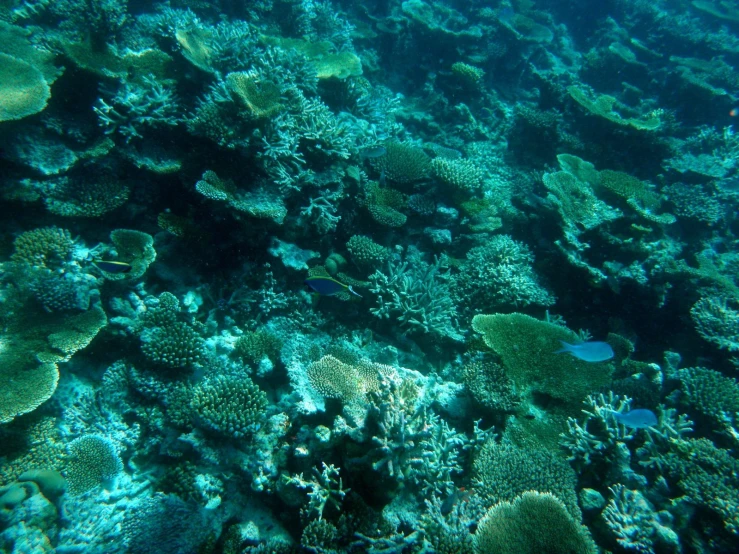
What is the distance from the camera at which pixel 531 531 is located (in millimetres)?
3230

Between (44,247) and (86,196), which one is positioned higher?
(86,196)

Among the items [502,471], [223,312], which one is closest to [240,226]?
[223,312]

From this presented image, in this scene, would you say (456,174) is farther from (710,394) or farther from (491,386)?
(710,394)

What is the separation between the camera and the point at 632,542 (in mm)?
3465

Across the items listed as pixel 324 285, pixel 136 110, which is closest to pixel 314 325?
pixel 324 285

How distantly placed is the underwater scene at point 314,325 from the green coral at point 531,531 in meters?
0.02

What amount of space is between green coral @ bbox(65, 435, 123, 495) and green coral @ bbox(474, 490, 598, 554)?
3888 millimetres

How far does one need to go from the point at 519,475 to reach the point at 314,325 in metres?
3.18

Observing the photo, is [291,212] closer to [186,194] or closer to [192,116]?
[186,194]

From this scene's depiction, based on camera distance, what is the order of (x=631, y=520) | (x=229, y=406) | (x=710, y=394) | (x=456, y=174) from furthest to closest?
1. (x=456, y=174)
2. (x=710, y=394)
3. (x=229, y=406)
4. (x=631, y=520)

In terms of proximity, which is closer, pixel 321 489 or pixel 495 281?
pixel 321 489

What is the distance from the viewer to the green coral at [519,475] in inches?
147

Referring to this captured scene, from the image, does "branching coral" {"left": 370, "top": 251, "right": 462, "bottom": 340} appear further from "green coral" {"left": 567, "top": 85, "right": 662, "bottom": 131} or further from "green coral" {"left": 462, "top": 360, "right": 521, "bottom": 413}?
"green coral" {"left": 567, "top": 85, "right": 662, "bottom": 131}

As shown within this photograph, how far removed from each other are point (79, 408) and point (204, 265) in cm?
223
